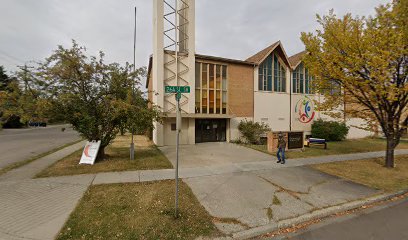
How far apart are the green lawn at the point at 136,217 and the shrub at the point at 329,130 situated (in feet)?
63.6

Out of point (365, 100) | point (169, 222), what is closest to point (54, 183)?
point (169, 222)

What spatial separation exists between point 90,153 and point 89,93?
9.86 ft

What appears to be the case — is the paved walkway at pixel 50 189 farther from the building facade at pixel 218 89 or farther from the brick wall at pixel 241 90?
the brick wall at pixel 241 90

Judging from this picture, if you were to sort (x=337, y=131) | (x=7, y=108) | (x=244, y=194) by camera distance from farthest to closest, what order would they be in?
(x=337, y=131) → (x=7, y=108) → (x=244, y=194)

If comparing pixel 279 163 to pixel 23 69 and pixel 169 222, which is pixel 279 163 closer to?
pixel 169 222

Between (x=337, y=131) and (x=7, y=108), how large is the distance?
26.2m

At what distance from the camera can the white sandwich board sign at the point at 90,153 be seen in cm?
873

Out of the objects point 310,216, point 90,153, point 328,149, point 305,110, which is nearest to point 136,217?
point 310,216

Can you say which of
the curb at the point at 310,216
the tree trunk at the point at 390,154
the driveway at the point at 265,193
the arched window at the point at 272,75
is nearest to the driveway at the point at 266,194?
the driveway at the point at 265,193

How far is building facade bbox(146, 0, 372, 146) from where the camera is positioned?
1545 centimetres

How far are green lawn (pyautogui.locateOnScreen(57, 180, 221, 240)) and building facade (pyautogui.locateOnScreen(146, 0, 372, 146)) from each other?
8.92m

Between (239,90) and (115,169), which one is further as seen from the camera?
(239,90)

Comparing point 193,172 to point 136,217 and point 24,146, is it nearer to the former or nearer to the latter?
point 136,217

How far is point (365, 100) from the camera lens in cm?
908
